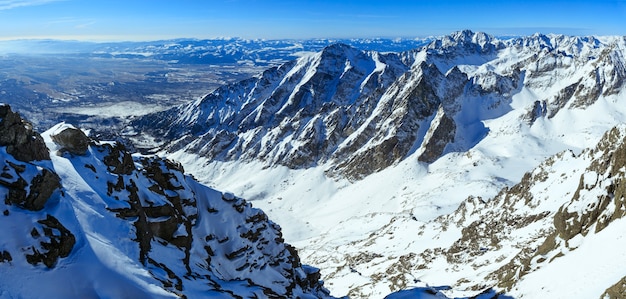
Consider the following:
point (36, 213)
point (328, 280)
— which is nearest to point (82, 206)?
point (36, 213)

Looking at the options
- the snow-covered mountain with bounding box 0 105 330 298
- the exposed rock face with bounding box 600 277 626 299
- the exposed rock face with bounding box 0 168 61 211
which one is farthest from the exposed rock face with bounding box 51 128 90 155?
the exposed rock face with bounding box 600 277 626 299

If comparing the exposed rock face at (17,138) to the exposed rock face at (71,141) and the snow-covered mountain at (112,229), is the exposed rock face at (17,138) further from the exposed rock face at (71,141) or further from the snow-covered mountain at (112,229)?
the exposed rock face at (71,141)

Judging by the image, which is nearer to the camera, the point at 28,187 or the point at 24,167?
the point at 28,187

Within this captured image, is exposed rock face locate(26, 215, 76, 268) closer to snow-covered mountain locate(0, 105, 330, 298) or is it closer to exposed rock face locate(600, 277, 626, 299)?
snow-covered mountain locate(0, 105, 330, 298)

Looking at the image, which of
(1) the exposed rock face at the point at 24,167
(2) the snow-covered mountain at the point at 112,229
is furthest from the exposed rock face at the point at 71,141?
(1) the exposed rock face at the point at 24,167

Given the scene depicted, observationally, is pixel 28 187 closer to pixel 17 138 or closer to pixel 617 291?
pixel 17 138

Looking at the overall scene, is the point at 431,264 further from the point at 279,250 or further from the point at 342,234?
the point at 342,234

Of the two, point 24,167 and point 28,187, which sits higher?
point 24,167

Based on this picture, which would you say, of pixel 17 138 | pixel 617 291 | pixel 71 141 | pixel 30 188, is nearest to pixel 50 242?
pixel 30 188
